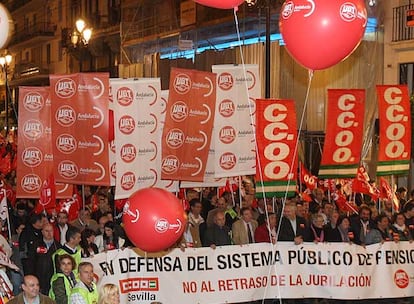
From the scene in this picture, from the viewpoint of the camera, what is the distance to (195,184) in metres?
14.7

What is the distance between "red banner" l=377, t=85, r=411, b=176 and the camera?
14188 millimetres

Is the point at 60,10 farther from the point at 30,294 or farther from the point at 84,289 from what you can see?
the point at 30,294

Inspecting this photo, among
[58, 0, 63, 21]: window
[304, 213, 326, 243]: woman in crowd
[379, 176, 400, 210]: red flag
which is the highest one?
[58, 0, 63, 21]: window

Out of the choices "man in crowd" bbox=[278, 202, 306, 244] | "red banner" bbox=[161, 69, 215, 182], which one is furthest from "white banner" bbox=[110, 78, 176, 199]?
"man in crowd" bbox=[278, 202, 306, 244]

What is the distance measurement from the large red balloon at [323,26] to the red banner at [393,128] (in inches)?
196

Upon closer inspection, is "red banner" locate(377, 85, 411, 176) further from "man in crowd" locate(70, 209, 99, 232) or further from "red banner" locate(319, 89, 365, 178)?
"man in crowd" locate(70, 209, 99, 232)

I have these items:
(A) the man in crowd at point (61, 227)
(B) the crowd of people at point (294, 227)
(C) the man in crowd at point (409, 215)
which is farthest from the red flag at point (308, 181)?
(A) the man in crowd at point (61, 227)

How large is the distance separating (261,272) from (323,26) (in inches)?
188

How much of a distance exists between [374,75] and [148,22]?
12.4 m

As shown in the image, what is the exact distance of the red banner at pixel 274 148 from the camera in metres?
13.2

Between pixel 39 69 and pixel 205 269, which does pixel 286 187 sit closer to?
pixel 205 269

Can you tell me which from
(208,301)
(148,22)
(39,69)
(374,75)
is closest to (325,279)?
(208,301)

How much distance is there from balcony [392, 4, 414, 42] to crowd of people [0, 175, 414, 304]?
29.2 ft

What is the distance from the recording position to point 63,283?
997 cm
